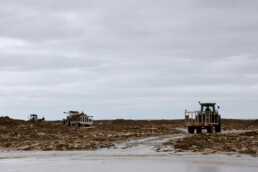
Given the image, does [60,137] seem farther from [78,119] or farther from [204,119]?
[78,119]

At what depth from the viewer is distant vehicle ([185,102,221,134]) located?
40625 mm

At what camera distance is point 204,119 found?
4125 cm

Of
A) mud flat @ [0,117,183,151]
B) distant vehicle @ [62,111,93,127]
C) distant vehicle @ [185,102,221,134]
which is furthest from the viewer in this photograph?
distant vehicle @ [62,111,93,127]

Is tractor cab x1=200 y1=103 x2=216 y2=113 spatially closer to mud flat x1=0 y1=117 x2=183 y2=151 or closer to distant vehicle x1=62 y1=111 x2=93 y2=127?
mud flat x1=0 y1=117 x2=183 y2=151

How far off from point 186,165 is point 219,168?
1.45 meters

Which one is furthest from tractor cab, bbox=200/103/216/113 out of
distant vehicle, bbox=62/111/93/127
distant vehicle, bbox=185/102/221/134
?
distant vehicle, bbox=62/111/93/127

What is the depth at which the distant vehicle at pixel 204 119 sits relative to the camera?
133 feet

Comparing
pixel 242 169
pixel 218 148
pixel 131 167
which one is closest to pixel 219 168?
pixel 242 169

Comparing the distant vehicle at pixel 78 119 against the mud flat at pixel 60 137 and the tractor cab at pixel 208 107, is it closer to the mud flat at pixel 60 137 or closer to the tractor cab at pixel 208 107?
the mud flat at pixel 60 137

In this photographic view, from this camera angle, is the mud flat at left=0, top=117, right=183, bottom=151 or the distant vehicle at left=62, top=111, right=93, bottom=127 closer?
the mud flat at left=0, top=117, right=183, bottom=151

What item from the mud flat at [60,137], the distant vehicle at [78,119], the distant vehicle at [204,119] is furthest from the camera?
the distant vehicle at [78,119]

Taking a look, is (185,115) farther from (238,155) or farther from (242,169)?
(242,169)

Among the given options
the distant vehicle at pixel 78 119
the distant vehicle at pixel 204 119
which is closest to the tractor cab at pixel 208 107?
the distant vehicle at pixel 204 119

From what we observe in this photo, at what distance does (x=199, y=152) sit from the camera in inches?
749
